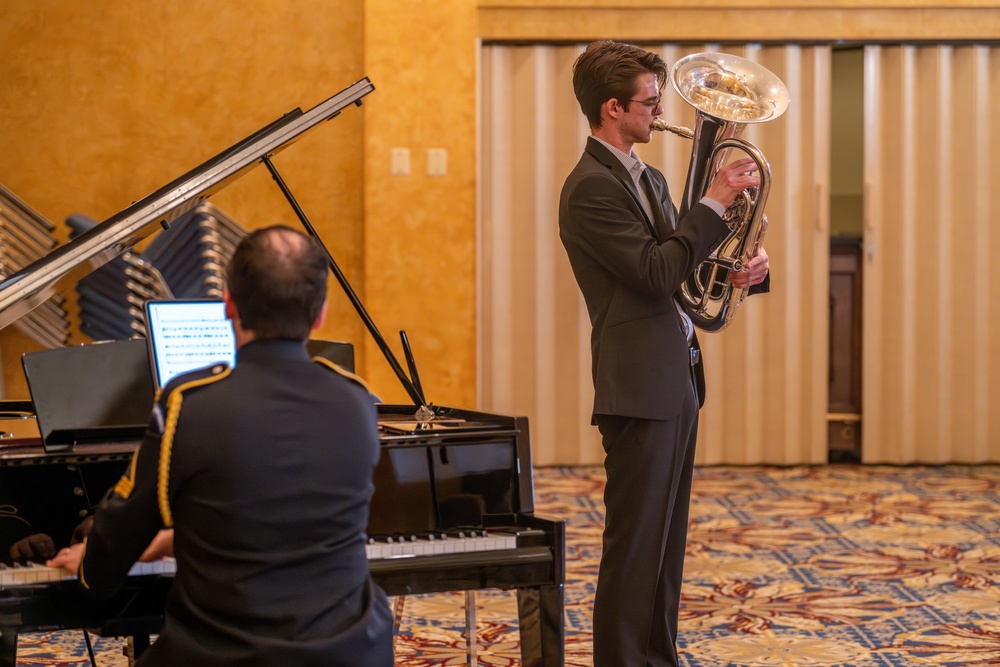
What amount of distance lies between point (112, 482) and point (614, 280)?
1.13 metres

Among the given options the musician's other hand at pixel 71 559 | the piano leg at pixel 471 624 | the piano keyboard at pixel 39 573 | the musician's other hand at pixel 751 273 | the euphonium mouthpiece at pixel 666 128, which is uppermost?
the euphonium mouthpiece at pixel 666 128

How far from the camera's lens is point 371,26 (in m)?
5.88

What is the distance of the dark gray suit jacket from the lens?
2434mm

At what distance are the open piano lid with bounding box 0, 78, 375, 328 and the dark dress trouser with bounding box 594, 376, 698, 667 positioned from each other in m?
0.96

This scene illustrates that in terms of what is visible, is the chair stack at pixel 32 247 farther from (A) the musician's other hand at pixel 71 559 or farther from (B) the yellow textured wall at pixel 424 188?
(A) the musician's other hand at pixel 71 559

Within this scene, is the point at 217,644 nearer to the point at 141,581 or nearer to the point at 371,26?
the point at 141,581

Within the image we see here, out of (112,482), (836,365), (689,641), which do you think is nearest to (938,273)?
(836,365)

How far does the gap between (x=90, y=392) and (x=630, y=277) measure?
1.16 metres

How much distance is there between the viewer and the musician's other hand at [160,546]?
1.69m

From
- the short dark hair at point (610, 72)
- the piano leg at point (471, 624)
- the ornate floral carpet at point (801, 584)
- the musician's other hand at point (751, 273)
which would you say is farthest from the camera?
the ornate floral carpet at point (801, 584)

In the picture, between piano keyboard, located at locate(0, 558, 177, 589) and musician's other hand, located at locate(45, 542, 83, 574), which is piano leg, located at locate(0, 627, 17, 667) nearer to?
piano keyboard, located at locate(0, 558, 177, 589)

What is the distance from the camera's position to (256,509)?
60.4 inches

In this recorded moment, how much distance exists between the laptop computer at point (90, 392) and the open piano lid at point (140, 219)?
0.15 m

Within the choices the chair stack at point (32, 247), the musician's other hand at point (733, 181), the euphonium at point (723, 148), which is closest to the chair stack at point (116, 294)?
the chair stack at point (32, 247)
